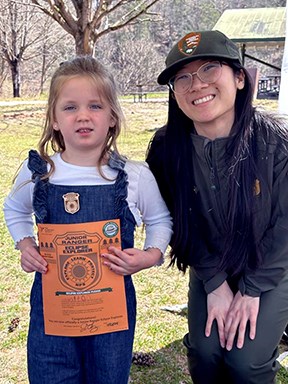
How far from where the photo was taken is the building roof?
8531 millimetres

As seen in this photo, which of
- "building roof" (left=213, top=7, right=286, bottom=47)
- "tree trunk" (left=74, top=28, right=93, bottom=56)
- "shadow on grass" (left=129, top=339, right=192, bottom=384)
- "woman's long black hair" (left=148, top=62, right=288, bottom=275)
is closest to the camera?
"woman's long black hair" (left=148, top=62, right=288, bottom=275)

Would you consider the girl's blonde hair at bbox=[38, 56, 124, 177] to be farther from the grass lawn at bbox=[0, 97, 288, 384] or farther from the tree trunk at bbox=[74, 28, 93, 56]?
the tree trunk at bbox=[74, 28, 93, 56]

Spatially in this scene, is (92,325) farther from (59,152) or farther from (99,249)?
(59,152)

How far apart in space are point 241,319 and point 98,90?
97 cm

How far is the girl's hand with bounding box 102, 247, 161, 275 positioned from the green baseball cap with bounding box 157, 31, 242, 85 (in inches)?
25.6

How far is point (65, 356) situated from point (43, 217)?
0.47m

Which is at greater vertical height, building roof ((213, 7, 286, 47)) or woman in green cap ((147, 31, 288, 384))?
building roof ((213, 7, 286, 47))

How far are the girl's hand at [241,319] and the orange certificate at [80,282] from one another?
1.35ft

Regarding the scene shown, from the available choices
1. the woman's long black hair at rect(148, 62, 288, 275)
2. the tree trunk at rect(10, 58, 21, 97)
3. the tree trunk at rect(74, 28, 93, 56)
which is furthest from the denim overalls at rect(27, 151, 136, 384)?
the tree trunk at rect(10, 58, 21, 97)

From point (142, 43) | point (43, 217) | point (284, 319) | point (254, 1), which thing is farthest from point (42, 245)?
point (254, 1)

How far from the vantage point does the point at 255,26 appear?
916 centimetres

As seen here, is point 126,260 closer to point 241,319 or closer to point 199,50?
point 241,319

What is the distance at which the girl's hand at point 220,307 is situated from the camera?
6.01ft
